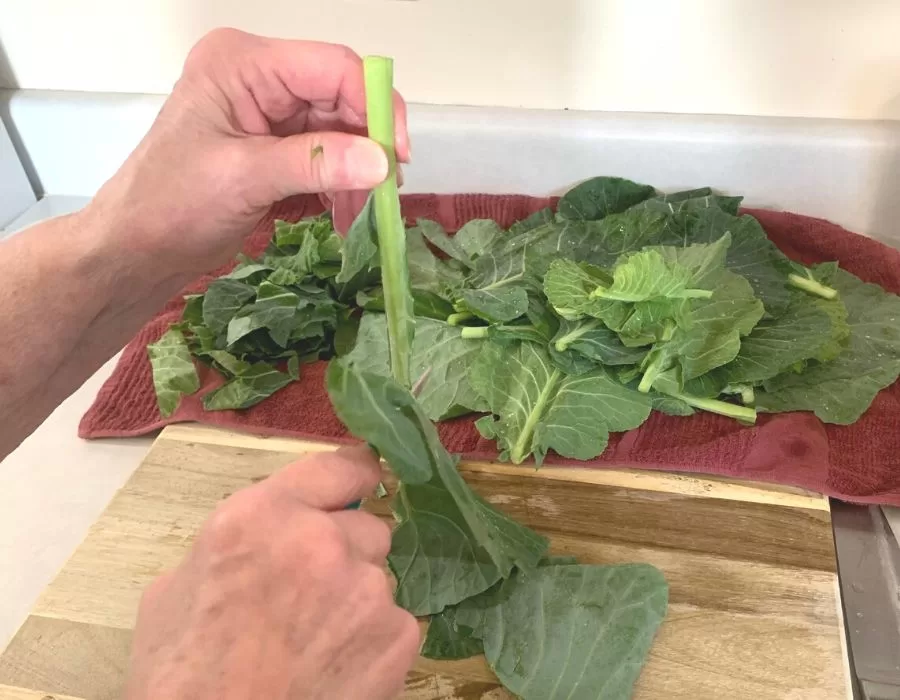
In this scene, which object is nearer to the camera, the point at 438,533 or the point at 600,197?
the point at 438,533

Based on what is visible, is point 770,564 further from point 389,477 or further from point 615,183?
point 615,183

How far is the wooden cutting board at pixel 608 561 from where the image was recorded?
601 mm

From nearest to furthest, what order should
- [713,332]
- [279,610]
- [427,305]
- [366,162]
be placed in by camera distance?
1. [279,610]
2. [366,162]
3. [713,332]
4. [427,305]

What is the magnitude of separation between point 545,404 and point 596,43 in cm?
43

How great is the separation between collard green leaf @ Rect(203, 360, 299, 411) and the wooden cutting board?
30mm

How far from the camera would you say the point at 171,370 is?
33.5 inches

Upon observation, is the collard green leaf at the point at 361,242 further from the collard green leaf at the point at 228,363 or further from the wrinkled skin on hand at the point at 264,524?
the collard green leaf at the point at 228,363

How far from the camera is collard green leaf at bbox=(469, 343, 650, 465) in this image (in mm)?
737

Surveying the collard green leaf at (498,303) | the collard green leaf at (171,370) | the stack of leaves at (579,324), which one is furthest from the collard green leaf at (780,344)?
the collard green leaf at (171,370)

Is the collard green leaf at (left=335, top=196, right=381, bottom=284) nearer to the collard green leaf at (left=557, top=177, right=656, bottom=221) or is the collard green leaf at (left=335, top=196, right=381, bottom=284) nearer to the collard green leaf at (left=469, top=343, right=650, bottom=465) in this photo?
the collard green leaf at (left=469, top=343, right=650, bottom=465)

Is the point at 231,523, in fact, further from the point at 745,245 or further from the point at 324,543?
the point at 745,245

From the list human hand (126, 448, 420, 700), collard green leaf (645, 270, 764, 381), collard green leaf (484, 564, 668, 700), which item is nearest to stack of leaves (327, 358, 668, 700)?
→ collard green leaf (484, 564, 668, 700)

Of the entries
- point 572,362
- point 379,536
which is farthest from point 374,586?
point 572,362

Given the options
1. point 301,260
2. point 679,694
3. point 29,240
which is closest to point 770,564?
point 679,694
